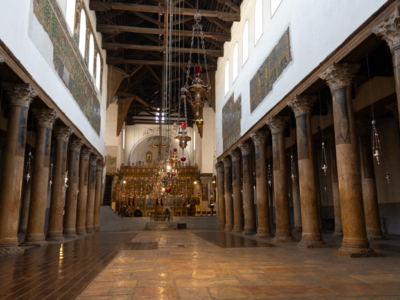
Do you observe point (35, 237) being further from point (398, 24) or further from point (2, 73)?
point (398, 24)

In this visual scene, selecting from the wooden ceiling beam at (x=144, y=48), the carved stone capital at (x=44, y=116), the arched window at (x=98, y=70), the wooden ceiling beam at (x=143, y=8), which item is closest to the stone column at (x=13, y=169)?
the carved stone capital at (x=44, y=116)

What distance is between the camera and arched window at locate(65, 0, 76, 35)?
1393cm

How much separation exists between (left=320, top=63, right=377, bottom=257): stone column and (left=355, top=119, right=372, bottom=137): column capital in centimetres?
518

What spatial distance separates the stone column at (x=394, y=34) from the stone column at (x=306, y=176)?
425 cm

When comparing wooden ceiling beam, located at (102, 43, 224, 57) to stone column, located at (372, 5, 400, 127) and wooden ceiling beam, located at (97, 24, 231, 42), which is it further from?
stone column, located at (372, 5, 400, 127)

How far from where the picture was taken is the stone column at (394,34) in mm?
6309

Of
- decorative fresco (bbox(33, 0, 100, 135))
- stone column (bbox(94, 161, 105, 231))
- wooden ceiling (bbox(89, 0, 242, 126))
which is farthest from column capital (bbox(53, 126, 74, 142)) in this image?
stone column (bbox(94, 161, 105, 231))

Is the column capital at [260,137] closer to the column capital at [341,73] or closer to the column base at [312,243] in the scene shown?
the column base at [312,243]

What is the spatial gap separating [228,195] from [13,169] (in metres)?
14.5

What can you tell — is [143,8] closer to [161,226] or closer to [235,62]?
[235,62]

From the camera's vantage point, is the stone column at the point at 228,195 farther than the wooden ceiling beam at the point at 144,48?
No

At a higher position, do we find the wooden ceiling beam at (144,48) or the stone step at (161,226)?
the wooden ceiling beam at (144,48)

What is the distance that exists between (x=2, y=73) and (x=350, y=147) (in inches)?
350

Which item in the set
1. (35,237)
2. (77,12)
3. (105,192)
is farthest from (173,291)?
(105,192)
